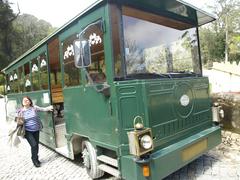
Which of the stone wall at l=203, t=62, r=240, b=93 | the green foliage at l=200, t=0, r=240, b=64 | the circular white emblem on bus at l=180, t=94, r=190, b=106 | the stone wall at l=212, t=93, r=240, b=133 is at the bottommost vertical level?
the stone wall at l=212, t=93, r=240, b=133

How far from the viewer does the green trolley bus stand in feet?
11.9

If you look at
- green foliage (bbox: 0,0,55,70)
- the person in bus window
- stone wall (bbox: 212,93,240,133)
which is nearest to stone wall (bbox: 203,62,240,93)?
stone wall (bbox: 212,93,240,133)

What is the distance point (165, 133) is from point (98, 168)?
1.30 m

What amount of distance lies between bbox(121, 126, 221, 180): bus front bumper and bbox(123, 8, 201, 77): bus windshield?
1.13 m

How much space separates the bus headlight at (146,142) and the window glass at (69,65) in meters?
1.77

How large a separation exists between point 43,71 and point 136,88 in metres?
3.59

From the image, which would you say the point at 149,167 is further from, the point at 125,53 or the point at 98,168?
the point at 125,53

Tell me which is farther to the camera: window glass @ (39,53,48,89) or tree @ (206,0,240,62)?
tree @ (206,0,240,62)

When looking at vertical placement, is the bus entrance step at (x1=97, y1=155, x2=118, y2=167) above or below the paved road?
above

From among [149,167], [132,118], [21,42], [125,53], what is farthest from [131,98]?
[21,42]

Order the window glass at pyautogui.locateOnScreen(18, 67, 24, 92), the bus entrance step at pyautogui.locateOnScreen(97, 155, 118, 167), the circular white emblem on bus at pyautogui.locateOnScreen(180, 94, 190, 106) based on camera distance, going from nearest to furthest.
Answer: the bus entrance step at pyautogui.locateOnScreen(97, 155, 118, 167), the circular white emblem on bus at pyautogui.locateOnScreen(180, 94, 190, 106), the window glass at pyautogui.locateOnScreen(18, 67, 24, 92)

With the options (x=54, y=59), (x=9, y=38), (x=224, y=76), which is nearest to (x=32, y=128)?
(x=54, y=59)

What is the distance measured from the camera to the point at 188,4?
440 cm

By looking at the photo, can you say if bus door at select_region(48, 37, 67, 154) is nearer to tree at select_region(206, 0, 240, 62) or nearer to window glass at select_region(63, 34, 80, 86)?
window glass at select_region(63, 34, 80, 86)
